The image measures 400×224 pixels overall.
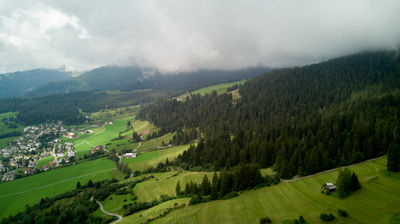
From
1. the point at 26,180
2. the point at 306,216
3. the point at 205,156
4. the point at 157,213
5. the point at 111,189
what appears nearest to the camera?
the point at 306,216

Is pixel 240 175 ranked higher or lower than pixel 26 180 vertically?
higher

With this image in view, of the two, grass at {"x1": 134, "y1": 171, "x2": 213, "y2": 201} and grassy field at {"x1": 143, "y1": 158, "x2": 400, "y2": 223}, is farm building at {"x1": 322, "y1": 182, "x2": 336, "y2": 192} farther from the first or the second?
grass at {"x1": 134, "y1": 171, "x2": 213, "y2": 201}

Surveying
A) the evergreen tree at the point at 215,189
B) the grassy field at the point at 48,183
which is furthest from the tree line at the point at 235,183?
the grassy field at the point at 48,183

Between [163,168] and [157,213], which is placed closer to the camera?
[157,213]

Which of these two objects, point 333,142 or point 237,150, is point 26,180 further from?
point 333,142

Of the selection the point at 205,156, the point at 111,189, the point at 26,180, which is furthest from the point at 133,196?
the point at 26,180

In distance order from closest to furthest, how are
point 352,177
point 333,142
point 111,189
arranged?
point 352,177 < point 333,142 < point 111,189

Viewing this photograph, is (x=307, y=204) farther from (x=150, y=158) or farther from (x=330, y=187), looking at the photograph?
(x=150, y=158)
